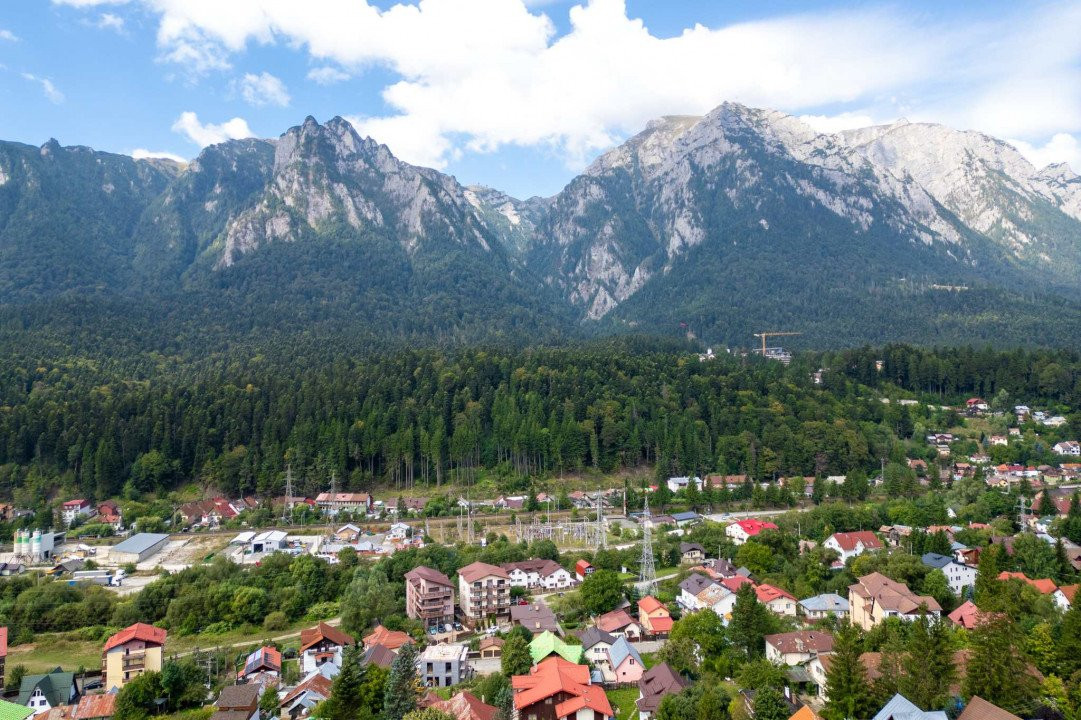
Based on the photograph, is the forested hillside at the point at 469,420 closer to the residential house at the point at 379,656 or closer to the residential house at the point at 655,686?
the residential house at the point at 379,656

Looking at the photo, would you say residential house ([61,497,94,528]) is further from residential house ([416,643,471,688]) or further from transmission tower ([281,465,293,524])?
residential house ([416,643,471,688])

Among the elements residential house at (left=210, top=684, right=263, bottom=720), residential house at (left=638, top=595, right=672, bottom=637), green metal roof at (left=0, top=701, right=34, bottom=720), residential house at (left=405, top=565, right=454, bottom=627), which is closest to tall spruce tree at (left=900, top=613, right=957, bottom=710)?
residential house at (left=638, top=595, right=672, bottom=637)

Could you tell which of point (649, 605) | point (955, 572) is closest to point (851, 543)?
point (955, 572)

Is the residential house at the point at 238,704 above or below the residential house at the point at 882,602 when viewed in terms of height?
above

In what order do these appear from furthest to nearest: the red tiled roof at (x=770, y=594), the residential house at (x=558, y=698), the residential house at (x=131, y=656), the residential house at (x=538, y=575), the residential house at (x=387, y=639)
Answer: the residential house at (x=538, y=575) < the red tiled roof at (x=770, y=594) < the residential house at (x=387, y=639) < the residential house at (x=131, y=656) < the residential house at (x=558, y=698)

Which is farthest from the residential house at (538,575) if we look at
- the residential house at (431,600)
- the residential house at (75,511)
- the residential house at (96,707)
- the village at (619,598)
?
the residential house at (75,511)

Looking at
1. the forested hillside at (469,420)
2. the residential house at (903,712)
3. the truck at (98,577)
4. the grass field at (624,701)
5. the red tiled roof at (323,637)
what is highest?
the forested hillside at (469,420)

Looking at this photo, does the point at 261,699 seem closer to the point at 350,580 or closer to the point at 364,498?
the point at 350,580
